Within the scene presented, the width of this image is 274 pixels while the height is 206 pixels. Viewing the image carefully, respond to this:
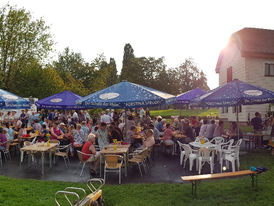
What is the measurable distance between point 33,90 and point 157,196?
25.1 metres

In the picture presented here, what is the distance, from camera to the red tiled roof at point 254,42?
21266 mm

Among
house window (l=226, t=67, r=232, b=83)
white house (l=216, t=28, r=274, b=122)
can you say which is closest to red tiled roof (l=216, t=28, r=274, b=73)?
white house (l=216, t=28, r=274, b=122)

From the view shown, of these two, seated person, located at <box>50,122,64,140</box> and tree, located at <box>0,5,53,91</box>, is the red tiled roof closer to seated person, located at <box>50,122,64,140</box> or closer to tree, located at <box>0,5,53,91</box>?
seated person, located at <box>50,122,64,140</box>

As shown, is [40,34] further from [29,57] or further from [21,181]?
[21,181]

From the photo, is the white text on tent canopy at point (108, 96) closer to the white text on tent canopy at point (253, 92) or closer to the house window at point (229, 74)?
the white text on tent canopy at point (253, 92)

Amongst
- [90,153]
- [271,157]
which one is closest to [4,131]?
[90,153]

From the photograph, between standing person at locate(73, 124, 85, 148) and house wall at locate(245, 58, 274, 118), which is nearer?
standing person at locate(73, 124, 85, 148)

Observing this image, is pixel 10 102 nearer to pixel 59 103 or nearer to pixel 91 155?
pixel 59 103

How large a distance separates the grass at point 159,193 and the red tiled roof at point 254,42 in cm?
1597

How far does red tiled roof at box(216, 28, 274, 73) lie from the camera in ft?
69.8

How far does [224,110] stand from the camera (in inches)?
999

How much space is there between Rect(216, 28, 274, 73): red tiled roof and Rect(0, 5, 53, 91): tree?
24732mm

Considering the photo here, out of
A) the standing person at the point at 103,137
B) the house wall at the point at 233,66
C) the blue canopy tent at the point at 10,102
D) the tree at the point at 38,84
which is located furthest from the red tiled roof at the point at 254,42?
the tree at the point at 38,84

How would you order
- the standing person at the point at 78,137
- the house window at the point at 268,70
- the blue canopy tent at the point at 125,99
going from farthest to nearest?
1. the house window at the point at 268,70
2. the standing person at the point at 78,137
3. the blue canopy tent at the point at 125,99
